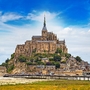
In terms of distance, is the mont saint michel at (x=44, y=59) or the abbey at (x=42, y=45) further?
the abbey at (x=42, y=45)

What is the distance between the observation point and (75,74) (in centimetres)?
10425

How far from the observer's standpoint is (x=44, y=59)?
392 feet

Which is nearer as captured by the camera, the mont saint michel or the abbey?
the mont saint michel

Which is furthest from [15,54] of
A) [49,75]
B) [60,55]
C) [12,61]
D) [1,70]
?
[49,75]

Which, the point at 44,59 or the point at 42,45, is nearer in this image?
the point at 44,59

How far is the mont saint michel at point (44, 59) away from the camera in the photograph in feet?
367

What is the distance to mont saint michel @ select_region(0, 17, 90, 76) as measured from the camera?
11174cm

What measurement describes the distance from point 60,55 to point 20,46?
18.1m

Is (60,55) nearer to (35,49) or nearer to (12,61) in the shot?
(35,49)

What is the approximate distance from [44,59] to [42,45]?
26.4ft

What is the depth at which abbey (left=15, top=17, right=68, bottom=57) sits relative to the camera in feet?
412

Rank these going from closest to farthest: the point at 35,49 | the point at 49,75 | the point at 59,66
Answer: the point at 49,75 → the point at 59,66 → the point at 35,49

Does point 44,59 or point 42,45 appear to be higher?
point 42,45

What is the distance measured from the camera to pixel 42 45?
125m
